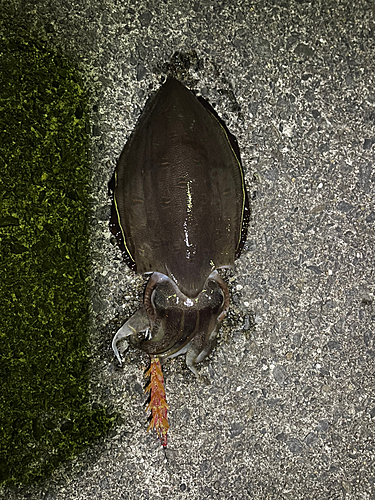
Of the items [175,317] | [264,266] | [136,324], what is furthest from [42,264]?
[264,266]

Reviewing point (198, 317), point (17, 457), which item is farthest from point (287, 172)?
point (17, 457)

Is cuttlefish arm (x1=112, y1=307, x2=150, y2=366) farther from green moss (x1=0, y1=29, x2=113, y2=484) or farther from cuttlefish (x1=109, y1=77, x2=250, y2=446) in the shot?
green moss (x1=0, y1=29, x2=113, y2=484)

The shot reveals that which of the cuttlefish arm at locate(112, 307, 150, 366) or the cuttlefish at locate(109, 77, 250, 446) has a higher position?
the cuttlefish at locate(109, 77, 250, 446)

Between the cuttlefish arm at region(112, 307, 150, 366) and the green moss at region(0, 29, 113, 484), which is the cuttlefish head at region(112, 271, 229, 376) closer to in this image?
the cuttlefish arm at region(112, 307, 150, 366)

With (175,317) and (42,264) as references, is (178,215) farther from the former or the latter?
(42,264)

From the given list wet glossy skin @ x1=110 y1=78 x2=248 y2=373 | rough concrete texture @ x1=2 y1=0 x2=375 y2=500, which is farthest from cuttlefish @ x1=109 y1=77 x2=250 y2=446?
rough concrete texture @ x1=2 y1=0 x2=375 y2=500

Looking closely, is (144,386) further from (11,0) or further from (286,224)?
(11,0)

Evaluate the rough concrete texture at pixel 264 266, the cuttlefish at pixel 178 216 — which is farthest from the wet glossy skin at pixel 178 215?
the rough concrete texture at pixel 264 266

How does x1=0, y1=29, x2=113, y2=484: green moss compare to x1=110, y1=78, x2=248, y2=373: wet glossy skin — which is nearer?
x1=110, y1=78, x2=248, y2=373: wet glossy skin

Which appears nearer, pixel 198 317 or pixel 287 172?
pixel 198 317
